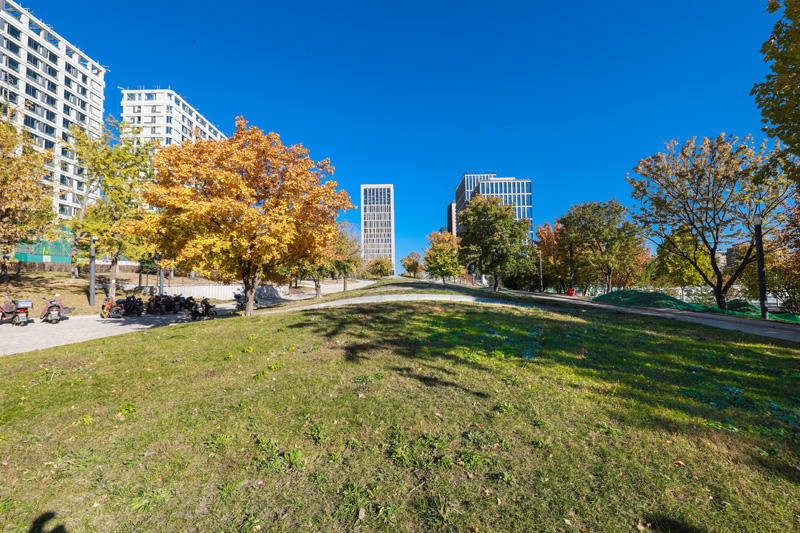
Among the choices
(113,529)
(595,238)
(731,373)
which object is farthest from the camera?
(595,238)

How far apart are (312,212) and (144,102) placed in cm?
9929

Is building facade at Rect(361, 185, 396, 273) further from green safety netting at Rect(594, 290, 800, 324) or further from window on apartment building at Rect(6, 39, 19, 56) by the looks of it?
green safety netting at Rect(594, 290, 800, 324)

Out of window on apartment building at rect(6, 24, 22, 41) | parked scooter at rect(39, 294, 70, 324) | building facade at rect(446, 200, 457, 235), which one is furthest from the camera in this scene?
building facade at rect(446, 200, 457, 235)

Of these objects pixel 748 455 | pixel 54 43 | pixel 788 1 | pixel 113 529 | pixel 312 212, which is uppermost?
pixel 54 43

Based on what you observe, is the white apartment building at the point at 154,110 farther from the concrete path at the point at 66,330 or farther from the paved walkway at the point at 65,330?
the concrete path at the point at 66,330

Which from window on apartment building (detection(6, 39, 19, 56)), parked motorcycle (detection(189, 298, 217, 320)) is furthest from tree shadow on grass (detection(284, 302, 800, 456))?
window on apartment building (detection(6, 39, 19, 56))

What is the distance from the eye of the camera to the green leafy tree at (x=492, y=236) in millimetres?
23609

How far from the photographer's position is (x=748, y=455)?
11.3 ft

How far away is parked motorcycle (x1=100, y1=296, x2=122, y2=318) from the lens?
1703 cm

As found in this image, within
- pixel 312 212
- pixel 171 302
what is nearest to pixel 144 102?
pixel 171 302

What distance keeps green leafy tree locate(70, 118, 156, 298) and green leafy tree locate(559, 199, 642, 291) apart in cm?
3915

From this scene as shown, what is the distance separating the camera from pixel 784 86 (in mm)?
7219

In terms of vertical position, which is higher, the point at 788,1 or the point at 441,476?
the point at 788,1

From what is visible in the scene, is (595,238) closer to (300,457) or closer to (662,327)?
(662,327)
